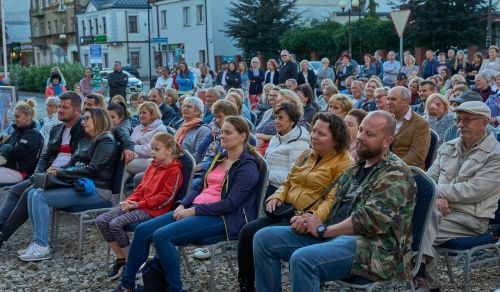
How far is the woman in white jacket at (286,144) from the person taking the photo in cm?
586

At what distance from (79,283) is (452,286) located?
305 cm

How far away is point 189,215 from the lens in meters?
5.03

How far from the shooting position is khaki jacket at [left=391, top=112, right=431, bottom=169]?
5.93 meters

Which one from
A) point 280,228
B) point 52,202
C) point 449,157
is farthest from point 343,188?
point 52,202

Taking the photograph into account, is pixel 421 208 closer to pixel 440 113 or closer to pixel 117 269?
pixel 117 269

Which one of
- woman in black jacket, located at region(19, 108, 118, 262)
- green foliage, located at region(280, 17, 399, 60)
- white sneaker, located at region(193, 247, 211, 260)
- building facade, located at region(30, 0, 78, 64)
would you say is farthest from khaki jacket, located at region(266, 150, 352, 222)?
building facade, located at region(30, 0, 78, 64)

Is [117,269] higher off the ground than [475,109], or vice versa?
[475,109]

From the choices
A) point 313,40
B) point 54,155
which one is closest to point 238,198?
point 54,155

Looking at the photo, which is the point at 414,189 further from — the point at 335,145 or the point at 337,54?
the point at 337,54

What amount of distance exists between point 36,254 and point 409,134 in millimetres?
3619

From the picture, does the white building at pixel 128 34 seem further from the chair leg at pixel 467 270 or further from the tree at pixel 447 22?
the chair leg at pixel 467 270

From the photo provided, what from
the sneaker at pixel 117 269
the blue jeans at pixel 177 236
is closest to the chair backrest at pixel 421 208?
the blue jeans at pixel 177 236

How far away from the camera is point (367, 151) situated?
160 inches

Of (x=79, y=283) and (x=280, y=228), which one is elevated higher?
(x=280, y=228)
